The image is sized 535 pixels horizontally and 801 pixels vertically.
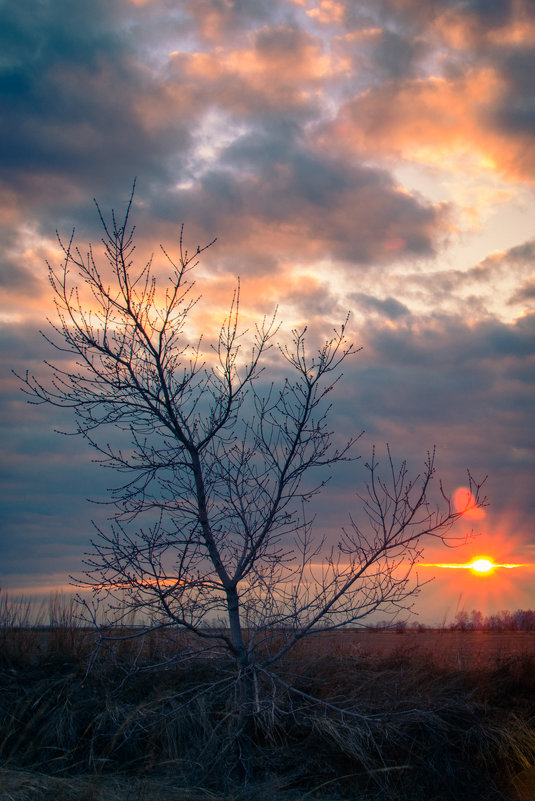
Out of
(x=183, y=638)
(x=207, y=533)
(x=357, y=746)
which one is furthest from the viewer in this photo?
(x=183, y=638)

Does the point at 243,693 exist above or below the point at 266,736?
above

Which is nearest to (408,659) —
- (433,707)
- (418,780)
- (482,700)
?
(482,700)

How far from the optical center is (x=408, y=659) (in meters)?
11.3

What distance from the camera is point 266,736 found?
800 centimetres

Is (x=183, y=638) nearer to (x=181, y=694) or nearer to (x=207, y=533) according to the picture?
(x=181, y=694)

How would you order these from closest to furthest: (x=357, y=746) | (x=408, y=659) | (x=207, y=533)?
(x=357, y=746), (x=207, y=533), (x=408, y=659)

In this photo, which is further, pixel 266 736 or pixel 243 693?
pixel 243 693

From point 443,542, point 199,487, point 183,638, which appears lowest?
point 183,638

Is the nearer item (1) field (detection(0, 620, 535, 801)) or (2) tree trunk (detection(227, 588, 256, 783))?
(1) field (detection(0, 620, 535, 801))

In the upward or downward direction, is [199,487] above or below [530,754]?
above

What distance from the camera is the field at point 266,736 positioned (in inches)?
289

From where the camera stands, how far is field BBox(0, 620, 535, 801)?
24.1ft

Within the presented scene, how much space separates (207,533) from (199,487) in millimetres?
602

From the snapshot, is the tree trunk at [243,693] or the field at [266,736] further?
the tree trunk at [243,693]
